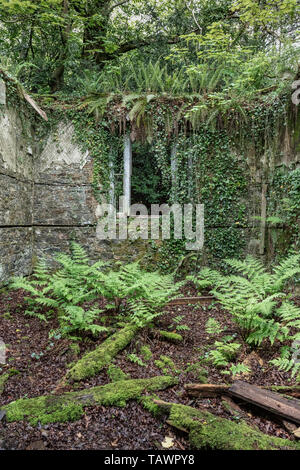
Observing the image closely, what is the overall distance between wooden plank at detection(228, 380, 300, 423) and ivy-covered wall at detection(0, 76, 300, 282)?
12.0ft

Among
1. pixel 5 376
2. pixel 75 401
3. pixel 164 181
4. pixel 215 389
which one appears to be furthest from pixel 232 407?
pixel 164 181

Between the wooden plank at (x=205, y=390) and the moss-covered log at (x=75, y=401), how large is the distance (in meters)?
0.20

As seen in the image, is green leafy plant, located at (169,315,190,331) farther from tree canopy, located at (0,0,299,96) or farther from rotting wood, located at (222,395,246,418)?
tree canopy, located at (0,0,299,96)

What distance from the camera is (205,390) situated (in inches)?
94.9

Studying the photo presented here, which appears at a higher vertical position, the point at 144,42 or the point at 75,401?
the point at 144,42

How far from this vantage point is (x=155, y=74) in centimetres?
580

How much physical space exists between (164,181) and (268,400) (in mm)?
4698

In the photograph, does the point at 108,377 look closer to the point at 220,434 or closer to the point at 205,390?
the point at 205,390

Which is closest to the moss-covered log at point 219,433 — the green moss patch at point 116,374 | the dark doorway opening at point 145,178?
the green moss patch at point 116,374

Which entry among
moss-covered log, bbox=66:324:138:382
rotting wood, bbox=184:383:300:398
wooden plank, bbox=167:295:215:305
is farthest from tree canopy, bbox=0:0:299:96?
rotting wood, bbox=184:383:300:398

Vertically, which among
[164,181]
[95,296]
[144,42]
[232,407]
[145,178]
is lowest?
[232,407]

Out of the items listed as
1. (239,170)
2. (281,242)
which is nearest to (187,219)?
(239,170)

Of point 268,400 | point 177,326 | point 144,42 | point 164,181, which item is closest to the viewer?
point 268,400

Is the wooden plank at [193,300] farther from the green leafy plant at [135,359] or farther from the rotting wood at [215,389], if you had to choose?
the rotting wood at [215,389]
